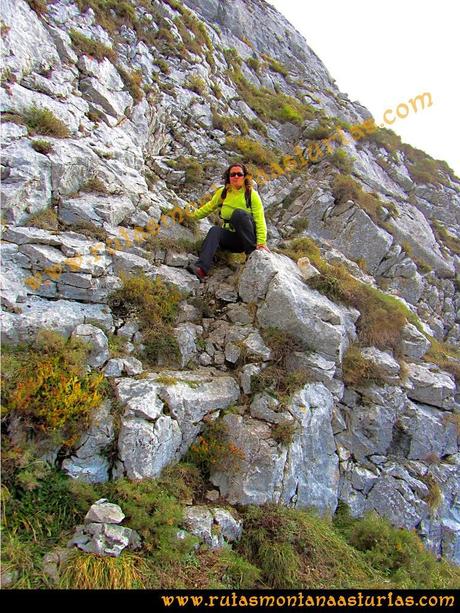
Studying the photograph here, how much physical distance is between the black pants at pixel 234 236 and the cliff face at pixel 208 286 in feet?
1.68

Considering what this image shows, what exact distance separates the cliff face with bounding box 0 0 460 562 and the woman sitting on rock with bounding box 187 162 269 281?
1.62 feet

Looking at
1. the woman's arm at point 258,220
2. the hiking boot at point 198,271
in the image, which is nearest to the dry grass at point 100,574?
the hiking boot at point 198,271

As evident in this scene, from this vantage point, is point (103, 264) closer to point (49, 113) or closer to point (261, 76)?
point (49, 113)

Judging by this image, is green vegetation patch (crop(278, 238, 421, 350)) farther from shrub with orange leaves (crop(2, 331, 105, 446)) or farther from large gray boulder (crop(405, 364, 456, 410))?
shrub with orange leaves (crop(2, 331, 105, 446))

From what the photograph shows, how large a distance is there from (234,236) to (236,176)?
4.27 ft

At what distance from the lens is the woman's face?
8.09 metres

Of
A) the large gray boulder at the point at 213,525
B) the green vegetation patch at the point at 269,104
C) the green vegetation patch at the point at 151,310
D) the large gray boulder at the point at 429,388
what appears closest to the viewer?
the large gray boulder at the point at 213,525

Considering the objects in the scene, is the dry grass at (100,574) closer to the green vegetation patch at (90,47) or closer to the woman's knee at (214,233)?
the woman's knee at (214,233)

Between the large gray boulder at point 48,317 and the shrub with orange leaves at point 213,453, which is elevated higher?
the large gray boulder at point 48,317

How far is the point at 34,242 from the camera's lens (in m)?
6.64

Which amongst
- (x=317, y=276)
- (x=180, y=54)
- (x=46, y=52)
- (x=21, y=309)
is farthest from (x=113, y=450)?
(x=180, y=54)

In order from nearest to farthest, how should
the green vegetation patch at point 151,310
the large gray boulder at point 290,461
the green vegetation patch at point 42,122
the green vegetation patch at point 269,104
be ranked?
the large gray boulder at point 290,461 → the green vegetation patch at point 151,310 → the green vegetation patch at point 42,122 → the green vegetation patch at point 269,104

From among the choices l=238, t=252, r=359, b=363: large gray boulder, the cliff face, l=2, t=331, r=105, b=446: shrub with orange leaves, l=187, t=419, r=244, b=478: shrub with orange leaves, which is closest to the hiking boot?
the cliff face

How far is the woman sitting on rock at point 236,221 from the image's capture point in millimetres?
8125
